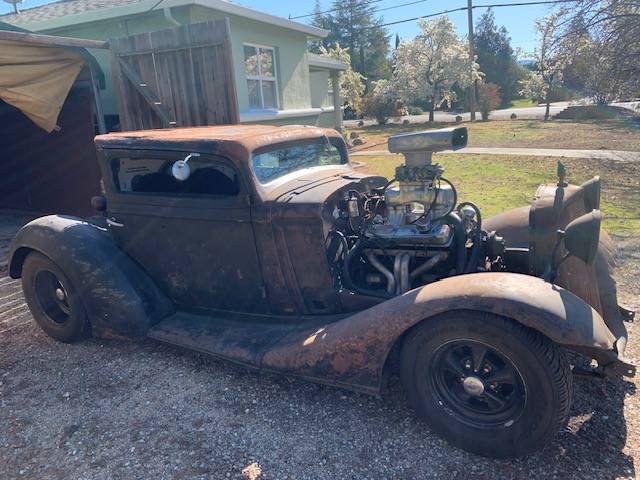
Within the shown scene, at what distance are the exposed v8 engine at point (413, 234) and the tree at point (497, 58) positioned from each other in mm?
49089

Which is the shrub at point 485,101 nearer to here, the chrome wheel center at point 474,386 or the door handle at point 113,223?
the door handle at point 113,223

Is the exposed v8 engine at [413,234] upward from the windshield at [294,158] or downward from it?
downward

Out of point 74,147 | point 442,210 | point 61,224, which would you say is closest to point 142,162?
point 61,224

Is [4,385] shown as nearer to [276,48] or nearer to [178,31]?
[178,31]

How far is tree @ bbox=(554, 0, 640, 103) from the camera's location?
10.1 metres

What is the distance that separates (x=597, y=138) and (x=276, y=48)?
450 inches

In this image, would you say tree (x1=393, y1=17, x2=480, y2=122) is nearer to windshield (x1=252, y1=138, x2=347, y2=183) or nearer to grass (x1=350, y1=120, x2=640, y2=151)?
grass (x1=350, y1=120, x2=640, y2=151)

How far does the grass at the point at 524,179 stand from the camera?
7.31 m

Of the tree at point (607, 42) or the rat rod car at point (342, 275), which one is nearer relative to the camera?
the rat rod car at point (342, 275)

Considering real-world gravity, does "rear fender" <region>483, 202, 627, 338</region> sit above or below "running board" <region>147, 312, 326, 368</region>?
above

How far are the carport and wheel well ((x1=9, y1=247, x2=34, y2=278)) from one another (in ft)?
11.7

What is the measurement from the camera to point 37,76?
7.03 metres

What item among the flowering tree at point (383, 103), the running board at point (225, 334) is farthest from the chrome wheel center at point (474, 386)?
the flowering tree at point (383, 103)

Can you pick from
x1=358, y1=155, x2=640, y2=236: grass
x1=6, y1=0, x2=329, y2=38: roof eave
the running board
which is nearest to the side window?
the running board
